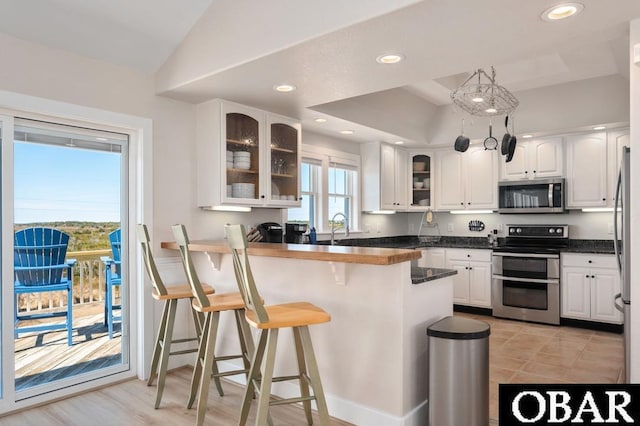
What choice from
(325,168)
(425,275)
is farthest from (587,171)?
(425,275)

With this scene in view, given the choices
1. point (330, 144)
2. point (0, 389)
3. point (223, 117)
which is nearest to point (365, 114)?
point (330, 144)

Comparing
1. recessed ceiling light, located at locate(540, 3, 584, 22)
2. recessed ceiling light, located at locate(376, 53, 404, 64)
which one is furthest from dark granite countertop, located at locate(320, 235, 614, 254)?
recessed ceiling light, located at locate(540, 3, 584, 22)

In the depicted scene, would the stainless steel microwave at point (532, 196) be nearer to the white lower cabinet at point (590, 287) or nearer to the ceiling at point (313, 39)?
the white lower cabinet at point (590, 287)

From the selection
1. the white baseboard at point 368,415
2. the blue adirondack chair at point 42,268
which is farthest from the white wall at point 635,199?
the blue adirondack chair at point 42,268

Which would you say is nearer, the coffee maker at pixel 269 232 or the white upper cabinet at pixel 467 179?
the coffee maker at pixel 269 232

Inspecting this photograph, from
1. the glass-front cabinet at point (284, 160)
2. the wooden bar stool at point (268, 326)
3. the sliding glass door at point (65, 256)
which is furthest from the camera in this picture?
the glass-front cabinet at point (284, 160)

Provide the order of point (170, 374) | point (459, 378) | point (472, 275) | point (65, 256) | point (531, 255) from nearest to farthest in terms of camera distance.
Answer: point (459, 378) → point (65, 256) → point (170, 374) → point (531, 255) → point (472, 275)

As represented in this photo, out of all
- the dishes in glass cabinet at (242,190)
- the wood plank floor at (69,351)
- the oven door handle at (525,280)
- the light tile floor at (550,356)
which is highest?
the dishes in glass cabinet at (242,190)

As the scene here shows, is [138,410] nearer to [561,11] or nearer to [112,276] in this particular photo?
[112,276]

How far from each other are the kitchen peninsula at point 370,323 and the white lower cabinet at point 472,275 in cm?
280

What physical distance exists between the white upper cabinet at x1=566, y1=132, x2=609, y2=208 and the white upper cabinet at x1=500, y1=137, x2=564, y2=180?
126mm

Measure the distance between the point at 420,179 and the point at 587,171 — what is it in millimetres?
2093

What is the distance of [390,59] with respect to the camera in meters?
2.76

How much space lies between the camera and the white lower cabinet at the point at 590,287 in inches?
185
